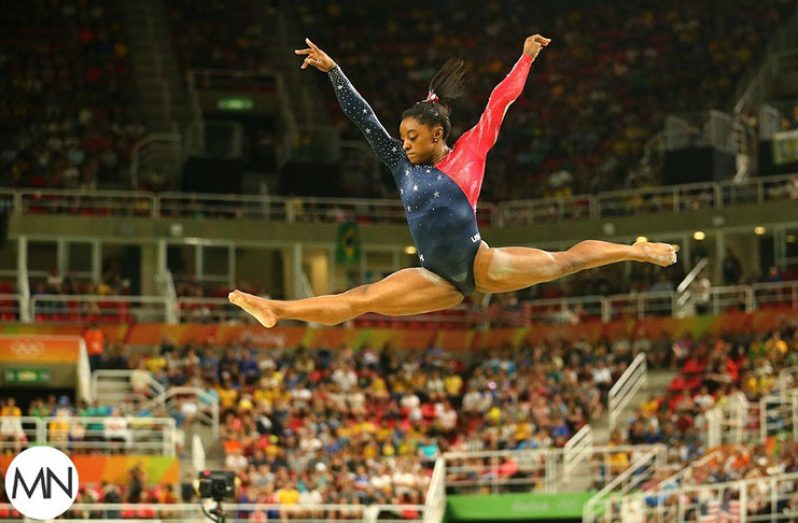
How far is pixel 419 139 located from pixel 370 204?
23.3 meters

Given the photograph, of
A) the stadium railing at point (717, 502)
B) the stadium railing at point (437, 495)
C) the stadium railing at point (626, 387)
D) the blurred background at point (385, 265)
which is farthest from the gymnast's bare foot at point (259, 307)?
the stadium railing at point (626, 387)

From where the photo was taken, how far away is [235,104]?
35.0 m

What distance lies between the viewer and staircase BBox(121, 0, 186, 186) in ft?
107

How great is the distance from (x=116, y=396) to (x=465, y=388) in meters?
6.06

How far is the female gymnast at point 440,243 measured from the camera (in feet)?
29.0

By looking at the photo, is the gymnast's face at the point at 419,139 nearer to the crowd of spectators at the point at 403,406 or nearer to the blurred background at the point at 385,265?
the blurred background at the point at 385,265

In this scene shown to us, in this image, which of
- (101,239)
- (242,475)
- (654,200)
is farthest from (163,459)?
(654,200)

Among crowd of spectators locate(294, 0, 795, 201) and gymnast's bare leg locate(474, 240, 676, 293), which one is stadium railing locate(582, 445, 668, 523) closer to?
crowd of spectators locate(294, 0, 795, 201)

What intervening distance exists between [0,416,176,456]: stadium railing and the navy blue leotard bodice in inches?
537

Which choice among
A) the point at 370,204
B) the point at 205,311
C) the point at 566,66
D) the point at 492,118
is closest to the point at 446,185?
the point at 492,118

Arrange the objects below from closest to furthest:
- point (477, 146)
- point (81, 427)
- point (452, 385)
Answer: point (477, 146)
point (81, 427)
point (452, 385)

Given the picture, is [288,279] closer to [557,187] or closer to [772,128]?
[557,187]

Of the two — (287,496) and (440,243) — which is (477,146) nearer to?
(440,243)

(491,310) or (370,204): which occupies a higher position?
(370,204)
